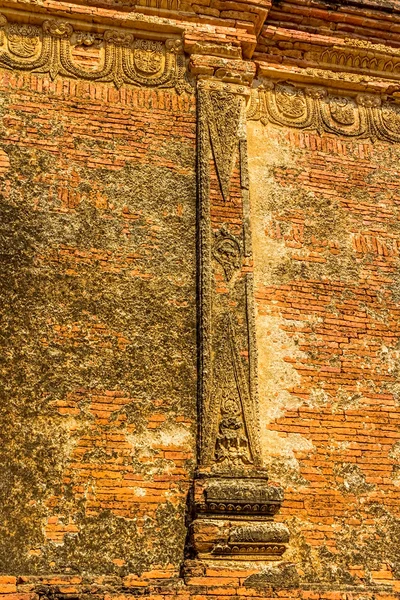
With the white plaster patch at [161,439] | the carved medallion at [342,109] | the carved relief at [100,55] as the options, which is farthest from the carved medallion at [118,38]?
the white plaster patch at [161,439]

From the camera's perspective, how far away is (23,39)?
662 centimetres

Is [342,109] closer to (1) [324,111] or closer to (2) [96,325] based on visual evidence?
(1) [324,111]

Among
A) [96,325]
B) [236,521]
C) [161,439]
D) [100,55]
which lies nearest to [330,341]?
[161,439]

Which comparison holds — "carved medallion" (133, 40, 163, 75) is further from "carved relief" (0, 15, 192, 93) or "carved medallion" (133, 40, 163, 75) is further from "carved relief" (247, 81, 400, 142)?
"carved relief" (247, 81, 400, 142)

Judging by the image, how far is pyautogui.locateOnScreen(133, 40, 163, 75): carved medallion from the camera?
6.74 meters

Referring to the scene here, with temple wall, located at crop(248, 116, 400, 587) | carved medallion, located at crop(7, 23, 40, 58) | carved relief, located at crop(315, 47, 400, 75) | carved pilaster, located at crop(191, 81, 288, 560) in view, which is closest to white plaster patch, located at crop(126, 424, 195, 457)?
carved pilaster, located at crop(191, 81, 288, 560)

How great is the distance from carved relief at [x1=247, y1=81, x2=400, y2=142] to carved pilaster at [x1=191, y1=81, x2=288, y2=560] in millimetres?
355

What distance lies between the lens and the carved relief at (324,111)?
706 centimetres

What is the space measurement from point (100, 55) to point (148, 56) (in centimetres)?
40

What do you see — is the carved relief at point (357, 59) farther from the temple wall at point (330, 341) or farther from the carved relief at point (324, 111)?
the temple wall at point (330, 341)

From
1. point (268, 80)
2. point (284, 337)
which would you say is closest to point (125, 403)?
point (284, 337)

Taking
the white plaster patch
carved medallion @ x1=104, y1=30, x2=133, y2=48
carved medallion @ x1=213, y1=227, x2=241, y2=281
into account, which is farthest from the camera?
carved medallion @ x1=104, y1=30, x2=133, y2=48

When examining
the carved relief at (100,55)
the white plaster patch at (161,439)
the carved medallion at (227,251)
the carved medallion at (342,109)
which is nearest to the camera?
the white plaster patch at (161,439)

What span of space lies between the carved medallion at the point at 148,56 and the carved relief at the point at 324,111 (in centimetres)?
87
